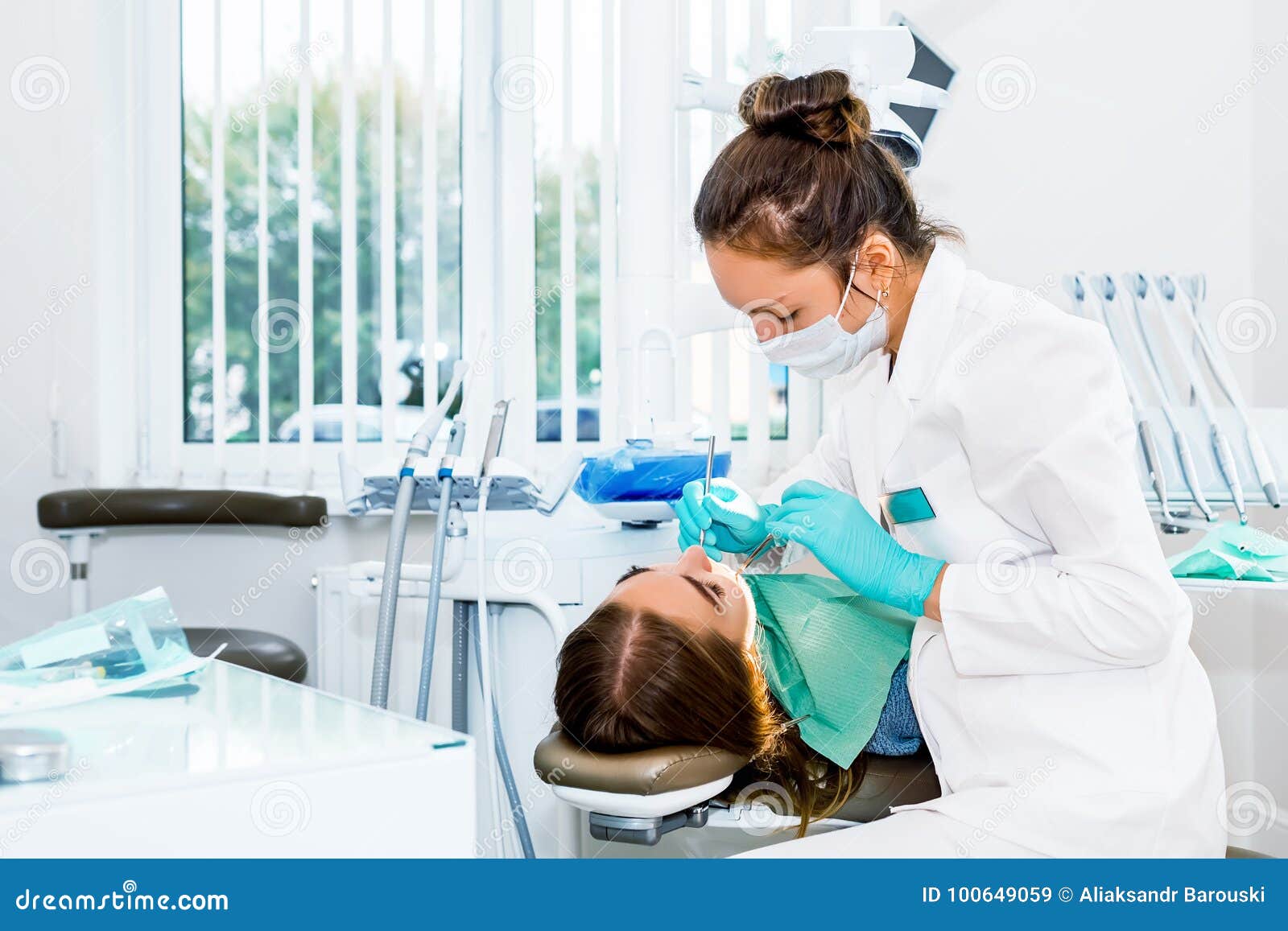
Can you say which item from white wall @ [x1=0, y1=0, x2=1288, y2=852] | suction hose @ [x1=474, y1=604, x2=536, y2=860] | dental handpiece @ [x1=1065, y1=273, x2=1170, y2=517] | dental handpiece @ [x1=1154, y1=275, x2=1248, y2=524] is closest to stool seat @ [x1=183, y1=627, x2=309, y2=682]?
white wall @ [x1=0, y1=0, x2=1288, y2=852]

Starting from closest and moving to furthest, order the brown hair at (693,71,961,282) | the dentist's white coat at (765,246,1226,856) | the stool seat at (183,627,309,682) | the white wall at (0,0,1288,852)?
the dentist's white coat at (765,246,1226,856), the brown hair at (693,71,961,282), the stool seat at (183,627,309,682), the white wall at (0,0,1288,852)

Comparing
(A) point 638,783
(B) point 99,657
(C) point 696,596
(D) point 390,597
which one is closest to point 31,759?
(B) point 99,657

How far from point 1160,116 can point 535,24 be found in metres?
1.34

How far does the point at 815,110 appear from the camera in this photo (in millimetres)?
1160

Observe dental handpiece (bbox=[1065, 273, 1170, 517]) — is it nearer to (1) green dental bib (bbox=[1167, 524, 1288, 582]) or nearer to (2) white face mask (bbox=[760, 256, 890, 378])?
(1) green dental bib (bbox=[1167, 524, 1288, 582])

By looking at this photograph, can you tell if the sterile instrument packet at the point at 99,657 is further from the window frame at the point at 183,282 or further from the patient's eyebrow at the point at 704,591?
the window frame at the point at 183,282

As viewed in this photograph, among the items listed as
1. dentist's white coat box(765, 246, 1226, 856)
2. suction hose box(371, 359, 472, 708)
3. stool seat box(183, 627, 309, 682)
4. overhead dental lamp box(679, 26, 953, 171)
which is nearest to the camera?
dentist's white coat box(765, 246, 1226, 856)

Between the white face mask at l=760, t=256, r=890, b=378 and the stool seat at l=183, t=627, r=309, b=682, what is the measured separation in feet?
3.47

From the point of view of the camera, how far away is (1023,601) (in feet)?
3.51

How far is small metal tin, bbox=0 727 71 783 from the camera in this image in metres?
0.55

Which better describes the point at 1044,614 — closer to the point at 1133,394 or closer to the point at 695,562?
the point at 695,562

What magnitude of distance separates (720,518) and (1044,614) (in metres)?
0.46
